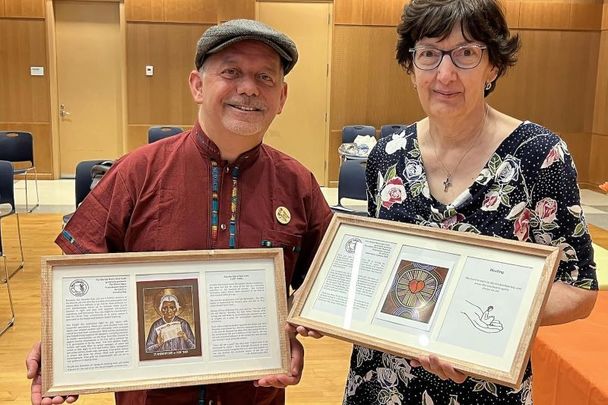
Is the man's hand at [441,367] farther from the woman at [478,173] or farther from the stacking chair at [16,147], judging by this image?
the stacking chair at [16,147]

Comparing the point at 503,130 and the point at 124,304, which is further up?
the point at 503,130

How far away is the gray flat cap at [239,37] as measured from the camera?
62.3 inches

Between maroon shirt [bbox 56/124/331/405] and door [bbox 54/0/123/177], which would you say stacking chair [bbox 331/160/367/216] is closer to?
maroon shirt [bbox 56/124/331/405]

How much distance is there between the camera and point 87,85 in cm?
1083

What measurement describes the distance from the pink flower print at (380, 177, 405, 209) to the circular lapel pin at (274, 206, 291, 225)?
275 millimetres

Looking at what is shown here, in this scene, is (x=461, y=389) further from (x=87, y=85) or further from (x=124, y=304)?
(x=87, y=85)

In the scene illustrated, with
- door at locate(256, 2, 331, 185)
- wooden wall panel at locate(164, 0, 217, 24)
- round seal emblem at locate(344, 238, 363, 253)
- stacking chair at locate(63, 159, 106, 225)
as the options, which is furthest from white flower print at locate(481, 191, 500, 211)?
wooden wall panel at locate(164, 0, 217, 24)

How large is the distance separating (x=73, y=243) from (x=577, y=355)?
2.02m

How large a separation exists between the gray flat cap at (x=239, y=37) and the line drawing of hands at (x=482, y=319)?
819 millimetres

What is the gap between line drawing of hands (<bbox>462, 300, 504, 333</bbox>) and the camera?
140 centimetres

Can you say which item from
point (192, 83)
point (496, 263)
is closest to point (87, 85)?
point (192, 83)

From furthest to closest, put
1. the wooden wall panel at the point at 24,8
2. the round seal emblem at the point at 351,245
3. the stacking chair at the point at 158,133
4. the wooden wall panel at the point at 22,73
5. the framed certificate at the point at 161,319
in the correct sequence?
1. the wooden wall panel at the point at 22,73
2. the wooden wall panel at the point at 24,8
3. the stacking chair at the point at 158,133
4. the round seal emblem at the point at 351,245
5. the framed certificate at the point at 161,319

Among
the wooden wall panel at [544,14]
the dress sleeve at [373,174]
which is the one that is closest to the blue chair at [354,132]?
the wooden wall panel at [544,14]

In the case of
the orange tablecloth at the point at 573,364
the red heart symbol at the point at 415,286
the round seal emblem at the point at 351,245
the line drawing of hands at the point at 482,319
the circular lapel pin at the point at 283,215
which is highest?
the circular lapel pin at the point at 283,215
